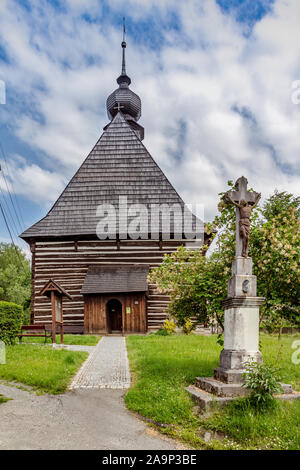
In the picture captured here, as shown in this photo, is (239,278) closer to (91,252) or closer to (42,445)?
(42,445)

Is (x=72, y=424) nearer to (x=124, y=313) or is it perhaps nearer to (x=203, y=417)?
(x=203, y=417)

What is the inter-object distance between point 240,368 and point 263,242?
7.51 feet

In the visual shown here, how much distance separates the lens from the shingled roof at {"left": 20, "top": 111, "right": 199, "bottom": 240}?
19.6 m

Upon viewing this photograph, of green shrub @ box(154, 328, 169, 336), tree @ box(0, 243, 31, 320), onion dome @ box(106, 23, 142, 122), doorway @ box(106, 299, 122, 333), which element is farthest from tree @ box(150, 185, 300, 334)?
tree @ box(0, 243, 31, 320)

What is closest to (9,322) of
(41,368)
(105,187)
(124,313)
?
(41,368)

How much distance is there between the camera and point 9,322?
11.6 m

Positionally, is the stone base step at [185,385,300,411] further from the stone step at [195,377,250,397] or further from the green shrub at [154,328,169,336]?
the green shrub at [154,328,169,336]

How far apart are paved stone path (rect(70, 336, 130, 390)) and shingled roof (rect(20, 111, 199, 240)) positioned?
9287 mm

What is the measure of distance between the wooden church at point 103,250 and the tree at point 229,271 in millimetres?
9740

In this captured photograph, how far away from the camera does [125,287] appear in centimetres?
1733

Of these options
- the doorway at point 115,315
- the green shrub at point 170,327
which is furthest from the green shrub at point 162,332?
the doorway at point 115,315

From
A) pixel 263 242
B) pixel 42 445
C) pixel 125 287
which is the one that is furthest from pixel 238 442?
pixel 125 287

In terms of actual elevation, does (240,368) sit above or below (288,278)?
below

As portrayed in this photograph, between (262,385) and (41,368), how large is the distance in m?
4.82
